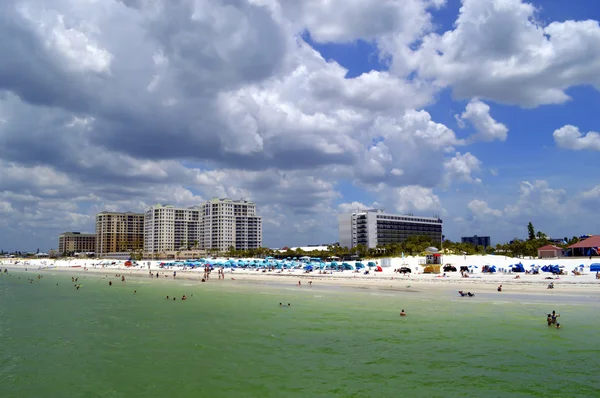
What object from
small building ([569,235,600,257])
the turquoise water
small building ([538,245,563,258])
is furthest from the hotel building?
the turquoise water

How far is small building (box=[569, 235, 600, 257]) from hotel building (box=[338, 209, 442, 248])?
270 ft

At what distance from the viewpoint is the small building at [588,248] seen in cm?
8406

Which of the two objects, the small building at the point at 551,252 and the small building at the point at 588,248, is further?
the small building at the point at 551,252

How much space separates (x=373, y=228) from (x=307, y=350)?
148056 mm

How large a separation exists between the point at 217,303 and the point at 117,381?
90.8ft

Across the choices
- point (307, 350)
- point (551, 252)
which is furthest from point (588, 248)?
point (307, 350)

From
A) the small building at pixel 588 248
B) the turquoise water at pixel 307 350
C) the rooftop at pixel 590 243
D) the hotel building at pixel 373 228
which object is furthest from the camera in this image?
the hotel building at pixel 373 228

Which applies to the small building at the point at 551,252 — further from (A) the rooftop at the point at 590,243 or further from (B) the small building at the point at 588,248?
(A) the rooftop at the point at 590,243

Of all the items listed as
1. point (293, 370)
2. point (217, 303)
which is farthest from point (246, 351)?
point (217, 303)

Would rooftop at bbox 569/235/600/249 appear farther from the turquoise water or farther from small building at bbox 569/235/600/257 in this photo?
the turquoise water

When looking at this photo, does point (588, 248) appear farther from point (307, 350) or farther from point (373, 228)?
point (373, 228)

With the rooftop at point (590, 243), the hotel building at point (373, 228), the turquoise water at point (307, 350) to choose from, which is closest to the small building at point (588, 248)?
the rooftop at point (590, 243)

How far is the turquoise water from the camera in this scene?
19188 millimetres

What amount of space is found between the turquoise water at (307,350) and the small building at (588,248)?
51008 millimetres
